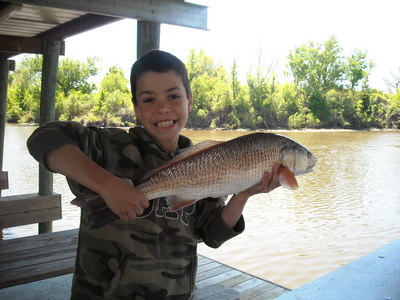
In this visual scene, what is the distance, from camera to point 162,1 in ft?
12.3

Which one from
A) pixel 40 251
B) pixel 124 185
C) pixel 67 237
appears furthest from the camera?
pixel 67 237

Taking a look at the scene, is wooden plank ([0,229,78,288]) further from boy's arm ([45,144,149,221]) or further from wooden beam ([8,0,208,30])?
boy's arm ([45,144,149,221])

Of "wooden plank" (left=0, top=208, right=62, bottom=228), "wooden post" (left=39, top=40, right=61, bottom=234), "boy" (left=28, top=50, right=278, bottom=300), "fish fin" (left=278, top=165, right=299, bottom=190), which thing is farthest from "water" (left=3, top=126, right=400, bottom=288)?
"fish fin" (left=278, top=165, right=299, bottom=190)

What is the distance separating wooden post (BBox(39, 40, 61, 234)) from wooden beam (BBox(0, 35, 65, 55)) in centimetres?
12

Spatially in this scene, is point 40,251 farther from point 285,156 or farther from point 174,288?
point 285,156

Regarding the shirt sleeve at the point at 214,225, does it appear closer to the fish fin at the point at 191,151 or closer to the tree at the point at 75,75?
the fish fin at the point at 191,151

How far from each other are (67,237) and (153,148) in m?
3.35

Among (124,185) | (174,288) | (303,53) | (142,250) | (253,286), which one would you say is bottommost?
(253,286)

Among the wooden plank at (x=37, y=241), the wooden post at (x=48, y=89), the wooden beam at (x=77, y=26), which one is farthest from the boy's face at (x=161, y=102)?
the wooden post at (x=48, y=89)

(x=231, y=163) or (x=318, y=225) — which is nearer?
(x=231, y=163)

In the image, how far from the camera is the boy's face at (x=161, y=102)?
6.23 ft

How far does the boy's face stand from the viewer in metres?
1.90

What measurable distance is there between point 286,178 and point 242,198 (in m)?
0.24

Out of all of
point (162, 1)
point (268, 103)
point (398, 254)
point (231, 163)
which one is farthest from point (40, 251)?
point (268, 103)
